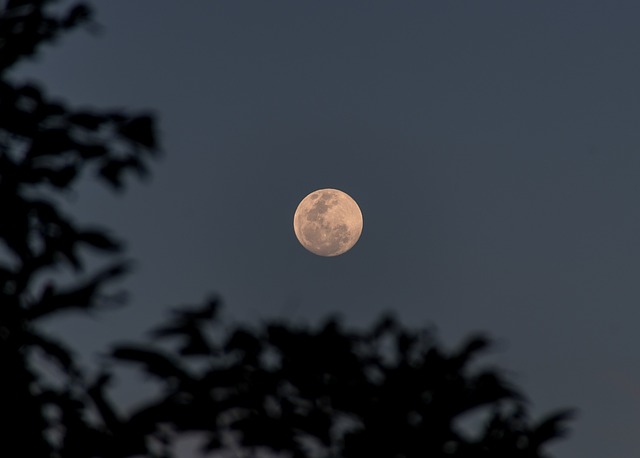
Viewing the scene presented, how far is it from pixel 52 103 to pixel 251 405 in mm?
1973

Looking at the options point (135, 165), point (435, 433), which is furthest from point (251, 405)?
point (135, 165)

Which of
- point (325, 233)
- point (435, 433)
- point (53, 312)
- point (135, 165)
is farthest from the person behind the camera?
point (325, 233)

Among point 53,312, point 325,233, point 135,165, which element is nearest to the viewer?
point 53,312

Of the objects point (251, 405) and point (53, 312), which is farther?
point (53, 312)

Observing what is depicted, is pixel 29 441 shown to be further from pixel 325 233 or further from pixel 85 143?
pixel 325 233

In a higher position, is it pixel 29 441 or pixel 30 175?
pixel 30 175

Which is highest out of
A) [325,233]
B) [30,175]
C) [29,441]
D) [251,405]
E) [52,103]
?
[325,233]

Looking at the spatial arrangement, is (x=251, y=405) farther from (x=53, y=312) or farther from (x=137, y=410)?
(x=53, y=312)

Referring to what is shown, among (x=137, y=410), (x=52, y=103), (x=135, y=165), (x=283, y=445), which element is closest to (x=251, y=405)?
(x=283, y=445)

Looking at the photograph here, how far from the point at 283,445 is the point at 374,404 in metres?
0.48

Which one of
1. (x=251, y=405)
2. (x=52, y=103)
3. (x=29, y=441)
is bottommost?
(x=29, y=441)

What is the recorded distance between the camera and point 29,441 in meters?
4.82

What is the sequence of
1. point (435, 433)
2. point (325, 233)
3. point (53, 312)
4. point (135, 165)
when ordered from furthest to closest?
point (325, 233), point (135, 165), point (53, 312), point (435, 433)

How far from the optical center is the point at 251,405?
190 inches
